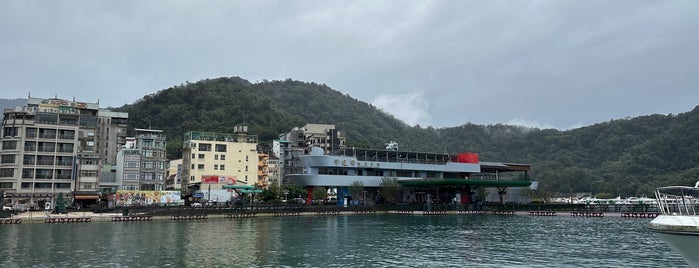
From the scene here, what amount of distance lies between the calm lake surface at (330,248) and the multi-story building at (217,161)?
42582 mm

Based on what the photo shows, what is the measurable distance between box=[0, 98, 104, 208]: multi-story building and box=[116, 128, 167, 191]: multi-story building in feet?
16.3

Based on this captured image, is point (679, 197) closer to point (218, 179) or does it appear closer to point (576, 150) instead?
point (218, 179)

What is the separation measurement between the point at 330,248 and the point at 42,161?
6434cm

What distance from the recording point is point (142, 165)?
9031 centimetres

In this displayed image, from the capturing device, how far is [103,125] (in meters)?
124

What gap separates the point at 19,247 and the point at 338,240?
24742 mm

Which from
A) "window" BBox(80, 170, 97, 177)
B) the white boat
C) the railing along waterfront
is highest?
"window" BBox(80, 170, 97, 177)

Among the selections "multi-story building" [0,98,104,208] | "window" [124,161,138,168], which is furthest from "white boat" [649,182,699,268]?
"window" [124,161,138,168]

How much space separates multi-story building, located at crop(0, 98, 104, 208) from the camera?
7862 centimetres

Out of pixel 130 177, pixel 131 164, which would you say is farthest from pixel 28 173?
pixel 131 164

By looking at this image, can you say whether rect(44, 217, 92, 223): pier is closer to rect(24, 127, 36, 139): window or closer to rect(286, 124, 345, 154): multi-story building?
rect(24, 127, 36, 139): window

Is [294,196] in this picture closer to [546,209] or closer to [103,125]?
[546,209]

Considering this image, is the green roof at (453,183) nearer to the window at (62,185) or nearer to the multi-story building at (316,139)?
the multi-story building at (316,139)

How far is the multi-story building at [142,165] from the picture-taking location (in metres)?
88.2
